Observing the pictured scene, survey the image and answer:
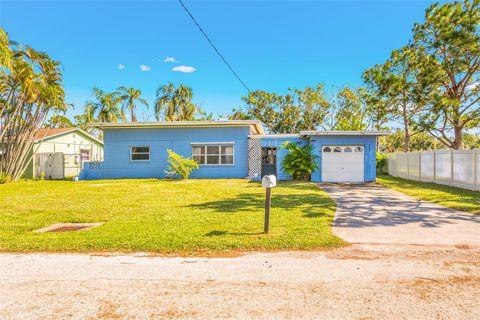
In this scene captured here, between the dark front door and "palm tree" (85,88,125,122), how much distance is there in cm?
2131

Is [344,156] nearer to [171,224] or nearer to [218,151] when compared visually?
[218,151]

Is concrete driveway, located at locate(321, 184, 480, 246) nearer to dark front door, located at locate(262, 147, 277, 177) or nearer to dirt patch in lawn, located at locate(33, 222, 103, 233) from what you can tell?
dirt patch in lawn, located at locate(33, 222, 103, 233)

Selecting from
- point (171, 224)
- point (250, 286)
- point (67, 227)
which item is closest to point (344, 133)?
point (171, 224)

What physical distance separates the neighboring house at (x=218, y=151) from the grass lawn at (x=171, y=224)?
715 cm

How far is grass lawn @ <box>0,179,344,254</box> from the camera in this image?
441 cm

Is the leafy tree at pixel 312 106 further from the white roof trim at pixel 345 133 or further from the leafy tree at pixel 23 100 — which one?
the leafy tree at pixel 23 100

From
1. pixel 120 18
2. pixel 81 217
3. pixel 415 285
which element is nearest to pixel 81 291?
pixel 415 285

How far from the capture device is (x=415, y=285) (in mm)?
3021

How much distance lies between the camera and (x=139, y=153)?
1791cm

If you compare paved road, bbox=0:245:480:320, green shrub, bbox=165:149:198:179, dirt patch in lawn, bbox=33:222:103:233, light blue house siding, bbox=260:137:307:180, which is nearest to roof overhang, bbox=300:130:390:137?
light blue house siding, bbox=260:137:307:180

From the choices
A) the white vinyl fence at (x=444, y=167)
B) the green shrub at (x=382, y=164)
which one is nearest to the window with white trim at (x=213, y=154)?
the white vinyl fence at (x=444, y=167)

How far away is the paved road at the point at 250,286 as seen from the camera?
2.51 m

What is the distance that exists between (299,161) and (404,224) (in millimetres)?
9435

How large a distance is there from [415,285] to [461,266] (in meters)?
1.07
